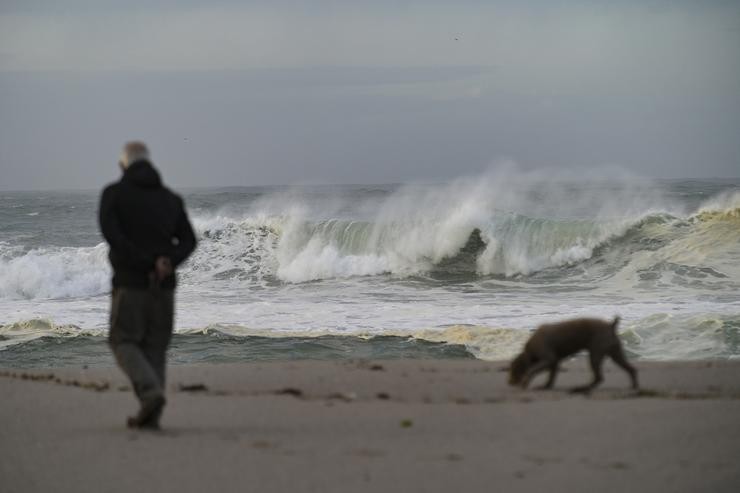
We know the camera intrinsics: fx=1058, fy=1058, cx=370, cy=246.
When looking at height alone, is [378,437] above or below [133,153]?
below

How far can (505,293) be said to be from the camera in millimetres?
23016

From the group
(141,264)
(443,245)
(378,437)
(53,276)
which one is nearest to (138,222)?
(141,264)

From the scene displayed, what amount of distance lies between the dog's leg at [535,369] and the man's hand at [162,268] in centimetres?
284

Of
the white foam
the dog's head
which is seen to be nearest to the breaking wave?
the white foam

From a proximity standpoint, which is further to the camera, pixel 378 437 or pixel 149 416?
pixel 149 416

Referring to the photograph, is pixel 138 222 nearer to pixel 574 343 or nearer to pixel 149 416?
pixel 149 416

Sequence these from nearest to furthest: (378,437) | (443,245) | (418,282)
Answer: (378,437)
(418,282)
(443,245)

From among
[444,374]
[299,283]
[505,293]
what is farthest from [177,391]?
[299,283]

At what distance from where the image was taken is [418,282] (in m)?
25.9

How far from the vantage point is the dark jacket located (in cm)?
643

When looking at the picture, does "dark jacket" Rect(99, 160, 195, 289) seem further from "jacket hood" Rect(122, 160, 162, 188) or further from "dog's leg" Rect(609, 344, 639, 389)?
"dog's leg" Rect(609, 344, 639, 389)

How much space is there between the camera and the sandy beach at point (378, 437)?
17.1 ft

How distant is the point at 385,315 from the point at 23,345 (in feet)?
19.7

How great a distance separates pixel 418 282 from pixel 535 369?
1810 centimetres
